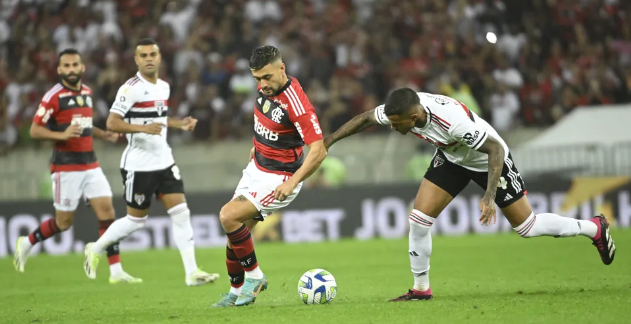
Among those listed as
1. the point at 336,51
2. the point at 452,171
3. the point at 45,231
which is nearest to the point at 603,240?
the point at 452,171

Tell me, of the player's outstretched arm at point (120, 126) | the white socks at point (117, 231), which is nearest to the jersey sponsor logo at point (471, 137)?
the player's outstretched arm at point (120, 126)

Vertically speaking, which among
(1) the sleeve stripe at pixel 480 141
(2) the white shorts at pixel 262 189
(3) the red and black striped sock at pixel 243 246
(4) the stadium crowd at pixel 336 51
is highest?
(4) the stadium crowd at pixel 336 51

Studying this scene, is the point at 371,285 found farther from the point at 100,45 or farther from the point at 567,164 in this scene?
the point at 100,45

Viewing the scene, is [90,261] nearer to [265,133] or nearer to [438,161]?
[265,133]

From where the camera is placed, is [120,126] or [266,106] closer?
[266,106]

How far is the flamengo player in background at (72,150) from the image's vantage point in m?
11.8

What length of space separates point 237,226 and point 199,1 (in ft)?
50.0

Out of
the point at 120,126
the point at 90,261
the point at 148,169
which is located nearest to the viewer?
the point at 120,126

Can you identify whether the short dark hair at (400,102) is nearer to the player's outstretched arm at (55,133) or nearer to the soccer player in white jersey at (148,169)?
the soccer player in white jersey at (148,169)

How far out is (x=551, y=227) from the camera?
8.60 metres

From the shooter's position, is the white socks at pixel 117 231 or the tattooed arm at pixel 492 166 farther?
the white socks at pixel 117 231

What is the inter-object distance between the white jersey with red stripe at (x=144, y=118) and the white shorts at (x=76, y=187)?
1.08 m

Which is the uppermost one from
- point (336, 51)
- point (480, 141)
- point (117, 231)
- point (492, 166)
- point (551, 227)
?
point (336, 51)

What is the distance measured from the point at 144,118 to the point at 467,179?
168 inches
